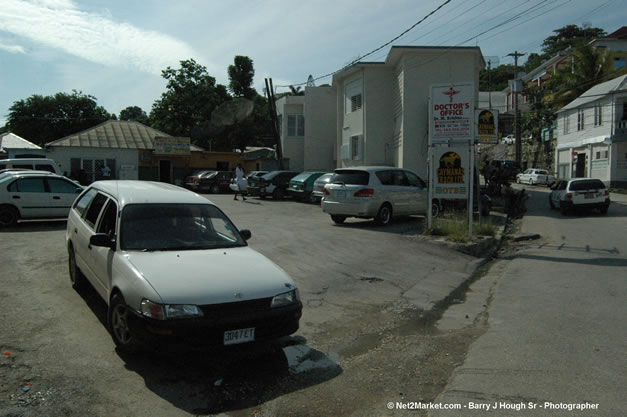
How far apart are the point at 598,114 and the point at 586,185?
20707mm

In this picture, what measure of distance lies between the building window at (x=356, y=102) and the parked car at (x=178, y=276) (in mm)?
20918

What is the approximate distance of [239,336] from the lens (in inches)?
169

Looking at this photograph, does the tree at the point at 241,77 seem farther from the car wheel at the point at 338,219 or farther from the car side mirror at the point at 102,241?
the car side mirror at the point at 102,241

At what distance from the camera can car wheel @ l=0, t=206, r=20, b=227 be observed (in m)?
13.1

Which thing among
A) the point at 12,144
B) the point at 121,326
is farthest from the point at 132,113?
the point at 121,326

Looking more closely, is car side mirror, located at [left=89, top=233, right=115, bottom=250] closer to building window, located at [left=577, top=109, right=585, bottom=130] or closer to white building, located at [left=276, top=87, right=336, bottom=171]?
white building, located at [left=276, top=87, right=336, bottom=171]

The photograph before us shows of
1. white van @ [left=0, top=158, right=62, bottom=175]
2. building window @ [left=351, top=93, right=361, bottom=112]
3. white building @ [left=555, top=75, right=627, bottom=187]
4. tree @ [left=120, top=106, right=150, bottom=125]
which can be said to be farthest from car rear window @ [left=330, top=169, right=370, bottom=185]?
tree @ [left=120, top=106, right=150, bottom=125]

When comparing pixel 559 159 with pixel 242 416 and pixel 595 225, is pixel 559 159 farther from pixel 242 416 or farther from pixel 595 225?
pixel 242 416

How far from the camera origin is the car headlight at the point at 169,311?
4086 mm

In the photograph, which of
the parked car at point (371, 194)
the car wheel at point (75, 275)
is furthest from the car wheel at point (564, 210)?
the car wheel at point (75, 275)

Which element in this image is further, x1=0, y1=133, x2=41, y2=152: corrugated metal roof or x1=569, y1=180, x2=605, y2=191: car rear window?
x1=0, y1=133, x2=41, y2=152: corrugated metal roof

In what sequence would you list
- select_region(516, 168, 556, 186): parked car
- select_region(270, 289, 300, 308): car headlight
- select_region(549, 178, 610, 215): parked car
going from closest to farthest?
select_region(270, 289, 300, 308): car headlight
select_region(549, 178, 610, 215): parked car
select_region(516, 168, 556, 186): parked car

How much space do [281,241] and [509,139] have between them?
50.3 m

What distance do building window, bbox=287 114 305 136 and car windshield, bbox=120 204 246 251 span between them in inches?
1299
